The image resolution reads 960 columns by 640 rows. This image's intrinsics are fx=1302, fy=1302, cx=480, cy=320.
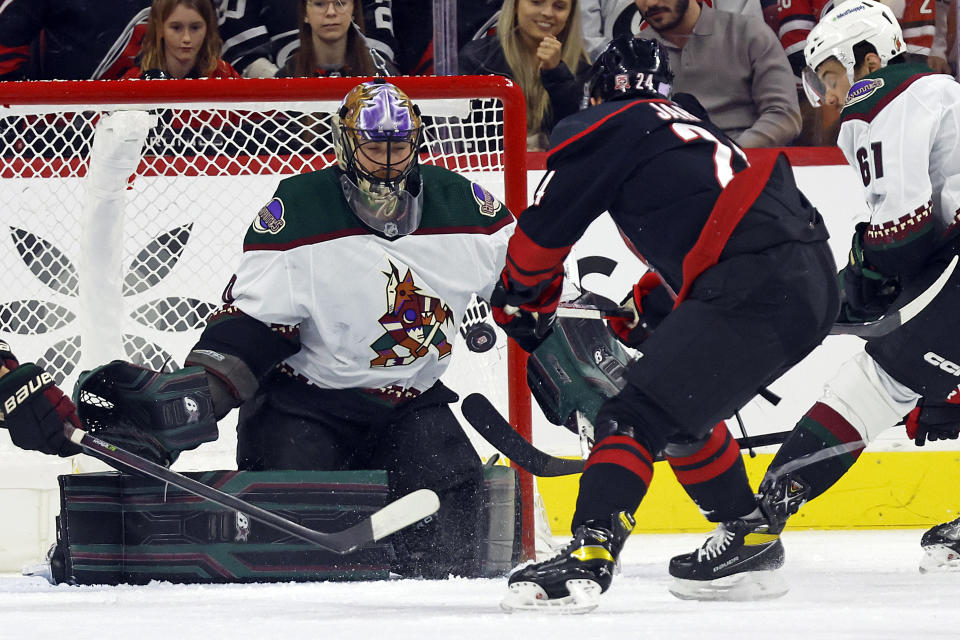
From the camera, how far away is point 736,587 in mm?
2182

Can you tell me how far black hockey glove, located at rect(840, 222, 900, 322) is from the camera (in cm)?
276

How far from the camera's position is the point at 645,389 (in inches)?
75.5

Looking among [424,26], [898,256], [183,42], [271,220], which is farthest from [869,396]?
[183,42]

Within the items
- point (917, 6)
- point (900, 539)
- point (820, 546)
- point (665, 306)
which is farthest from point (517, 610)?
point (917, 6)

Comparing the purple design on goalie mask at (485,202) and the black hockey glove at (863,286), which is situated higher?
the purple design on goalie mask at (485,202)

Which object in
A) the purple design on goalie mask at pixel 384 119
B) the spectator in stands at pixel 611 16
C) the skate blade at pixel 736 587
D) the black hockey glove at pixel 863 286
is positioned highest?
the spectator in stands at pixel 611 16

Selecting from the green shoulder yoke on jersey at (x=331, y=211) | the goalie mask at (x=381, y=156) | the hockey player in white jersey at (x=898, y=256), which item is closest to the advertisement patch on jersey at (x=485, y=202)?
the green shoulder yoke on jersey at (x=331, y=211)

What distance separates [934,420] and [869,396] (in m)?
0.17

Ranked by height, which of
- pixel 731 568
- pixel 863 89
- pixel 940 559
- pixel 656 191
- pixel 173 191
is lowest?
pixel 940 559

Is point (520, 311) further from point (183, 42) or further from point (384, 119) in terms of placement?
point (183, 42)

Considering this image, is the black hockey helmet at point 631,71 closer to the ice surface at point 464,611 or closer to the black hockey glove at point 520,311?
the black hockey glove at point 520,311

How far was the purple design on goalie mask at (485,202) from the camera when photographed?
8.70 feet

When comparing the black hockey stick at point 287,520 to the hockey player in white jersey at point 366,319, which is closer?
the black hockey stick at point 287,520

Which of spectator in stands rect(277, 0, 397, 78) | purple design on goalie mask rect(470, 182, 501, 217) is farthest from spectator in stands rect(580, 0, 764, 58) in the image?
purple design on goalie mask rect(470, 182, 501, 217)
